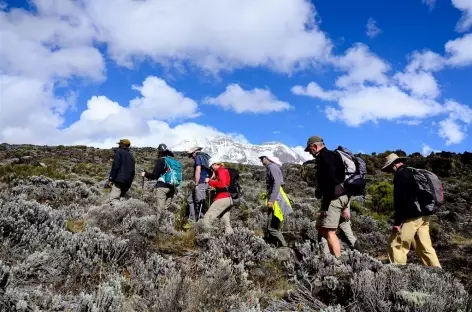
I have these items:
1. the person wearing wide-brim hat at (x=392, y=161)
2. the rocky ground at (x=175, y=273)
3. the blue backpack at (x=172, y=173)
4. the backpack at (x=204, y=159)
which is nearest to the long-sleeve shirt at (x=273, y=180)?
the rocky ground at (x=175, y=273)

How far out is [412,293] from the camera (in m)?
4.10

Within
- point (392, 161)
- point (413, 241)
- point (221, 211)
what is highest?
point (392, 161)

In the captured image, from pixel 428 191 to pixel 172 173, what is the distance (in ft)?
18.8

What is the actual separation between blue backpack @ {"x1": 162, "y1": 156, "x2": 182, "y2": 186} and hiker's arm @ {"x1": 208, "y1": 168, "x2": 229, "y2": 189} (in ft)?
5.35

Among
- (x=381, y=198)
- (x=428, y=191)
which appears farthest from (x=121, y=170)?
(x=381, y=198)

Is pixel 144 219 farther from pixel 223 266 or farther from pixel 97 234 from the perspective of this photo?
pixel 223 266

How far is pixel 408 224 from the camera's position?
244 inches

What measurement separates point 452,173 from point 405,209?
22.6 metres

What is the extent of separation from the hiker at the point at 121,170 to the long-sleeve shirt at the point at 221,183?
8.64ft

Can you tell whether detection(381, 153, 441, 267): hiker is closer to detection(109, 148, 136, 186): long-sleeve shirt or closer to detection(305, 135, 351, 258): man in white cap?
detection(305, 135, 351, 258): man in white cap

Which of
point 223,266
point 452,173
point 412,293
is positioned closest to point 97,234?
point 223,266

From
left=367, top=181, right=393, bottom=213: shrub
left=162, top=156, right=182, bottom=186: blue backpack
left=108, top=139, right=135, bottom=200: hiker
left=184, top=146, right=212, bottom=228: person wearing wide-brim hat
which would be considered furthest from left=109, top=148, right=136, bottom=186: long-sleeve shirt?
left=367, top=181, right=393, bottom=213: shrub

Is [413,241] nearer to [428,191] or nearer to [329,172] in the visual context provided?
[428,191]

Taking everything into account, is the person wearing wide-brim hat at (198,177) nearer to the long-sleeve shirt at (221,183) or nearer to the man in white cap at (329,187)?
the long-sleeve shirt at (221,183)
